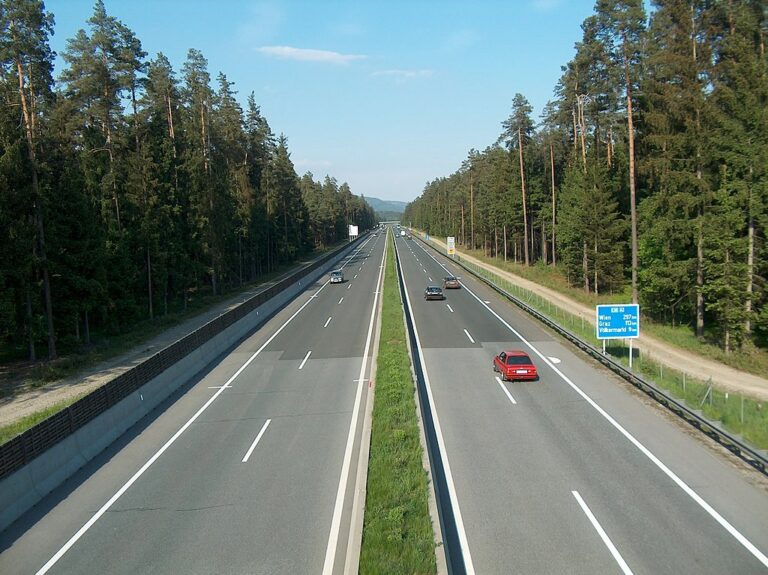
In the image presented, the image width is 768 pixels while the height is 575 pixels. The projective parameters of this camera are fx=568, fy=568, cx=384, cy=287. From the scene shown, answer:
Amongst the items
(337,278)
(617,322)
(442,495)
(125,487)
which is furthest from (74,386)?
(337,278)

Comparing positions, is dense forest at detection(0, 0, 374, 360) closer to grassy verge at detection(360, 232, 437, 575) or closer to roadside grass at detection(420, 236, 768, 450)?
grassy verge at detection(360, 232, 437, 575)

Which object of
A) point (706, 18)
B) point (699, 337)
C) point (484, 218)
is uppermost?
point (706, 18)

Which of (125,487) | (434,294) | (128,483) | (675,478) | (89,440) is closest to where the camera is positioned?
(675,478)

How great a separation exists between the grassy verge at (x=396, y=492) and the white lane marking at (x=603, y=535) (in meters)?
3.13

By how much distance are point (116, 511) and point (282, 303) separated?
113 feet

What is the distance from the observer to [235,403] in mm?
20156

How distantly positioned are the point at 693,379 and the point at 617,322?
3630mm

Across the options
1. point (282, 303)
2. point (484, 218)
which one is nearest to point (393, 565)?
point (282, 303)

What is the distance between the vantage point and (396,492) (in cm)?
1187

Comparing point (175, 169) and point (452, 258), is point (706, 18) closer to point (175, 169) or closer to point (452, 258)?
point (175, 169)

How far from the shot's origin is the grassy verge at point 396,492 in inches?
369

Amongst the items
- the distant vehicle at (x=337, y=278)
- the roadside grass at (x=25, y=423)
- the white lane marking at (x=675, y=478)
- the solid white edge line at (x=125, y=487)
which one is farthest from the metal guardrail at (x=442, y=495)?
the distant vehicle at (x=337, y=278)

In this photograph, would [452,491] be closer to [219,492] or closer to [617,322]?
[219,492]

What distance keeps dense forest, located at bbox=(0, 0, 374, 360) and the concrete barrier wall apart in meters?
8.49
